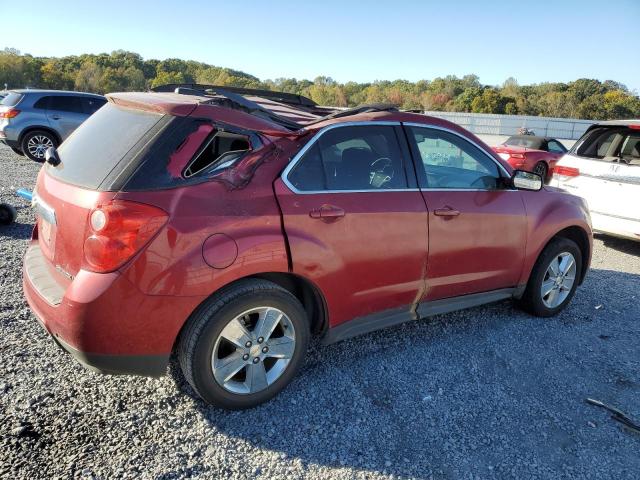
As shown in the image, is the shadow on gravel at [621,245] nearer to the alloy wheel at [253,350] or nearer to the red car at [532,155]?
the red car at [532,155]

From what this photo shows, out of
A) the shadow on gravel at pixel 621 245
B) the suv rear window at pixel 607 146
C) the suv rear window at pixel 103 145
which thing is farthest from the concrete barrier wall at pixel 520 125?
the suv rear window at pixel 103 145

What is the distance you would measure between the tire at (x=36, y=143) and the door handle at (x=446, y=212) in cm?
1135

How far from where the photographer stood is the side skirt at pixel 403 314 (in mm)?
3182

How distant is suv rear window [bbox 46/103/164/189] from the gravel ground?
1.26 meters

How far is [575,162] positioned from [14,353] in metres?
6.85

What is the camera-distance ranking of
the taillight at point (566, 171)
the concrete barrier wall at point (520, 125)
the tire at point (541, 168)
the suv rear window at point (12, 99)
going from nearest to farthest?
1. the taillight at point (566, 171)
2. the suv rear window at point (12, 99)
3. the tire at point (541, 168)
4. the concrete barrier wall at point (520, 125)

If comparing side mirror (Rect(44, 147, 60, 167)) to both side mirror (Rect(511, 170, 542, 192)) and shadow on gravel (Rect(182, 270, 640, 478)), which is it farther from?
side mirror (Rect(511, 170, 542, 192))

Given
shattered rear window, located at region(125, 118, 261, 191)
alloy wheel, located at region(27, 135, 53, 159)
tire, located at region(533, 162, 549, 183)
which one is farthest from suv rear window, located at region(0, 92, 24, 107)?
tire, located at region(533, 162, 549, 183)

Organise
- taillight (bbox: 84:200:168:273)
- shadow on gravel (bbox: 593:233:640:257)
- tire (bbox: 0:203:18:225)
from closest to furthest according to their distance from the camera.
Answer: taillight (bbox: 84:200:168:273) < tire (bbox: 0:203:18:225) < shadow on gravel (bbox: 593:233:640:257)

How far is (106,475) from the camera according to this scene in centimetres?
228

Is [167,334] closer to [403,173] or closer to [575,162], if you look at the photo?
[403,173]

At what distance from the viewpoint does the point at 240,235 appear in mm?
2568

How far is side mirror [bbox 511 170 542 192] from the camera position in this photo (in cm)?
387

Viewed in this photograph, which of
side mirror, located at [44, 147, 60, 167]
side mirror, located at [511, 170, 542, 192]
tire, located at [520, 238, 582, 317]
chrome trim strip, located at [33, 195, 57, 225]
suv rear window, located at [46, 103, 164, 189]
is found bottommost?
tire, located at [520, 238, 582, 317]
